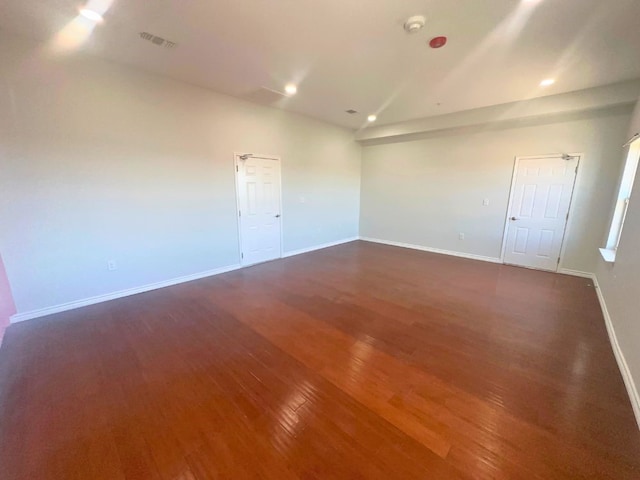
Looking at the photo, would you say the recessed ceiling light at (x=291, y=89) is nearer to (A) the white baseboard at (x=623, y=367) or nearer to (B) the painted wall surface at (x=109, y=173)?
(B) the painted wall surface at (x=109, y=173)

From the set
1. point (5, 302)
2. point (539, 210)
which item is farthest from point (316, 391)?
point (539, 210)

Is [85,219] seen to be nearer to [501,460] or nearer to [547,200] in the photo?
[501,460]

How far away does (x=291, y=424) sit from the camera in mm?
1571

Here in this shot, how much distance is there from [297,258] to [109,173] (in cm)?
329

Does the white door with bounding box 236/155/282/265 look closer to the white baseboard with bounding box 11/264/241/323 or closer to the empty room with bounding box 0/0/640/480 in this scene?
the empty room with bounding box 0/0/640/480

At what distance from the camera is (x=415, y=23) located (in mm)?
2199

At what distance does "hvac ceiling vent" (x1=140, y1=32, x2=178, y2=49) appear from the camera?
2477 millimetres

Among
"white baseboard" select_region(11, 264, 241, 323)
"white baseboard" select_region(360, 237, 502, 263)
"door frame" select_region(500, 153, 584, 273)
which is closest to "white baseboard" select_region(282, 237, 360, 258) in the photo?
"white baseboard" select_region(360, 237, 502, 263)

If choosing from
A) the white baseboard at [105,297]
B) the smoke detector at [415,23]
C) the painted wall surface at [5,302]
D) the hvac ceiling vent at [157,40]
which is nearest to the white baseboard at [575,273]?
the smoke detector at [415,23]

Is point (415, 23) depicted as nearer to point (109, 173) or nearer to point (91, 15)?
point (91, 15)

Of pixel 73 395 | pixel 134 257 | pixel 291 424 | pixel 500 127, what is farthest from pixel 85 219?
pixel 500 127

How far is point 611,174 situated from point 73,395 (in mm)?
6945

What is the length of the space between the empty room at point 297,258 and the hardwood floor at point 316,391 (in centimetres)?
2

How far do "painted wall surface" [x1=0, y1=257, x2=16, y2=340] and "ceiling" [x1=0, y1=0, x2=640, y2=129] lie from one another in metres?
2.40
